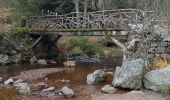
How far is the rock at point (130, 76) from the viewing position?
62.5 ft

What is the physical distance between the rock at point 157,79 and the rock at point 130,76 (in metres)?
0.38

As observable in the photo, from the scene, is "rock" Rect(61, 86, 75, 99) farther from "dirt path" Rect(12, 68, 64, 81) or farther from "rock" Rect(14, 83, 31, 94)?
"dirt path" Rect(12, 68, 64, 81)

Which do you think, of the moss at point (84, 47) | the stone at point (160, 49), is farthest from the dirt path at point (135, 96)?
the moss at point (84, 47)

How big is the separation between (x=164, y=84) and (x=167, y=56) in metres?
4.93

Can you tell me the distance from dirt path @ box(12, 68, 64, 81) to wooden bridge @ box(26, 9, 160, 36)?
3.79m

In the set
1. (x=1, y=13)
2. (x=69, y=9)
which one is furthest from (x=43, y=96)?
(x=1, y=13)

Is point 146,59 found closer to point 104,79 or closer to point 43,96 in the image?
point 104,79

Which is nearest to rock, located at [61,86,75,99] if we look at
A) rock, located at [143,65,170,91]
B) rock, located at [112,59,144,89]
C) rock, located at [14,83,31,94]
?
rock, located at [14,83,31,94]

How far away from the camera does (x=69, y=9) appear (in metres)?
37.1

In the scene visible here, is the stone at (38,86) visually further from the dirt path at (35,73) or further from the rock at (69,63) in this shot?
the rock at (69,63)

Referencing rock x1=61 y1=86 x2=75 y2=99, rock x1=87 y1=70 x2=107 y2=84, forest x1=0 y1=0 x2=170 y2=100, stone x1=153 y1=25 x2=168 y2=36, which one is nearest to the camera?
rock x1=61 y1=86 x2=75 y2=99

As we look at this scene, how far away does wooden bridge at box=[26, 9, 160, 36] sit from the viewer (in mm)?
25156

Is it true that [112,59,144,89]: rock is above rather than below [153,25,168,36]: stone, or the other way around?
below

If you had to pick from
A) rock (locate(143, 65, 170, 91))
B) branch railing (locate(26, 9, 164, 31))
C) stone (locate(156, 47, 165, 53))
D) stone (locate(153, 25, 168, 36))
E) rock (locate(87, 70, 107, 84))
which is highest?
branch railing (locate(26, 9, 164, 31))
